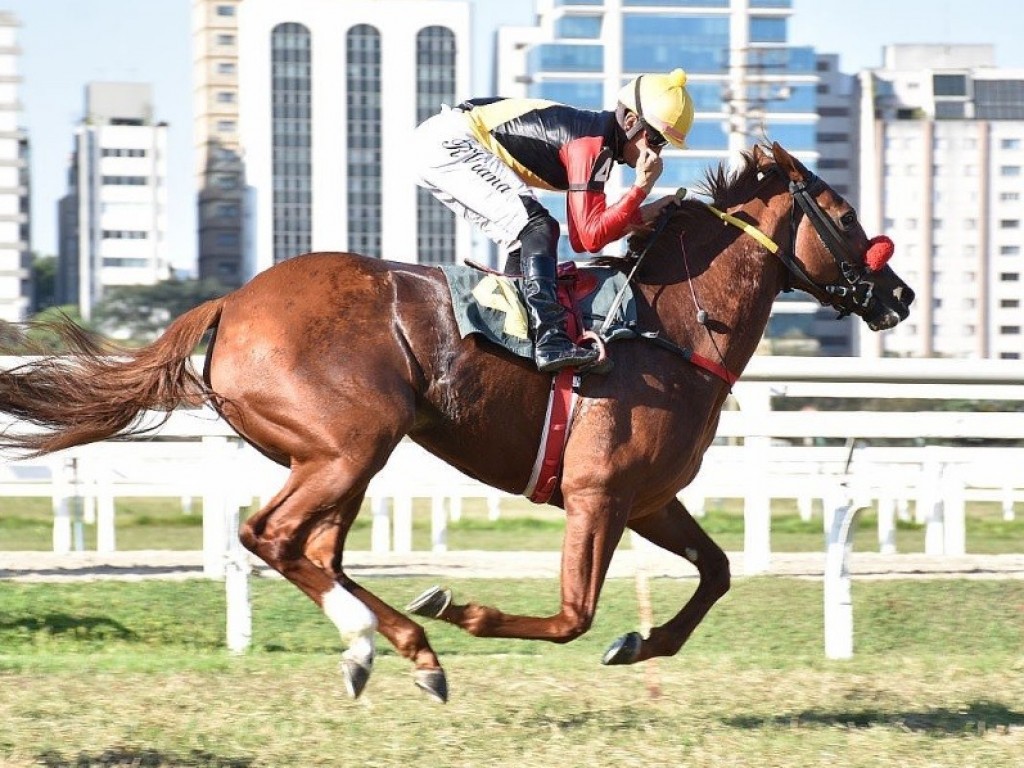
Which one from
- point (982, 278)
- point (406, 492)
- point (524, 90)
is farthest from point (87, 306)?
point (406, 492)

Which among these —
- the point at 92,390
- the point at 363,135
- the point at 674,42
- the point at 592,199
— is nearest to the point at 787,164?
the point at 592,199

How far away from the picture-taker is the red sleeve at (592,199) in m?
5.72

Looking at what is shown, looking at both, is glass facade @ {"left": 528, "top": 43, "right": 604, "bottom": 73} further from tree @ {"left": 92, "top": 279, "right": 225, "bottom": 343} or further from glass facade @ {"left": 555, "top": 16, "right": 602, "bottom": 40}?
tree @ {"left": 92, "top": 279, "right": 225, "bottom": 343}

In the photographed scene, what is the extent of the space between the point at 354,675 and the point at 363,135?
131 m

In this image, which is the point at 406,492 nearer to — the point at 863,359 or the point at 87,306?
the point at 863,359

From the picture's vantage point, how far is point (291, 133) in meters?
134

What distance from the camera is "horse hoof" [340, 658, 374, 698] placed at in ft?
17.6

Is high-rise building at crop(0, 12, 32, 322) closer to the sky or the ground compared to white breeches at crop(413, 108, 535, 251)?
closer to the sky

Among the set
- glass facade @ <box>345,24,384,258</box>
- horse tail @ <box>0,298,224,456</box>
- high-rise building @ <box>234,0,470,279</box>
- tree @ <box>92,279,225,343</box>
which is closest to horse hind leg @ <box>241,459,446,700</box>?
horse tail @ <box>0,298,224,456</box>

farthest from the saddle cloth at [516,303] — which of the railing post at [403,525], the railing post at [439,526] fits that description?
the railing post at [403,525]

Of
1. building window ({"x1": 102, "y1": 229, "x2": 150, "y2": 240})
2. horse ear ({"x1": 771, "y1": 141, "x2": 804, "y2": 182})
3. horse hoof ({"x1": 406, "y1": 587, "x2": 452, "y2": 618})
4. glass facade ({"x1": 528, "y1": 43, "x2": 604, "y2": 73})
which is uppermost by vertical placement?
glass facade ({"x1": 528, "y1": 43, "x2": 604, "y2": 73})

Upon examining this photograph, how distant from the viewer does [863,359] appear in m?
9.34

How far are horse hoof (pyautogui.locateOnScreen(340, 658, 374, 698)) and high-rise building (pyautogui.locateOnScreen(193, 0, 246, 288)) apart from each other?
127 m

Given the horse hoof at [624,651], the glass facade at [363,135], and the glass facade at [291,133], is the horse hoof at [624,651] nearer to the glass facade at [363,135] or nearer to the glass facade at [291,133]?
the glass facade at [363,135]
